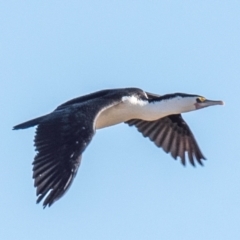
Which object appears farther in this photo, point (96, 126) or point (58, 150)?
point (96, 126)

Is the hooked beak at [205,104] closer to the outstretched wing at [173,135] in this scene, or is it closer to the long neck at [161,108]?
the long neck at [161,108]

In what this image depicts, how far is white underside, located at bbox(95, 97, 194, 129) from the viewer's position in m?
19.3

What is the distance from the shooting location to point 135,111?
19.6m

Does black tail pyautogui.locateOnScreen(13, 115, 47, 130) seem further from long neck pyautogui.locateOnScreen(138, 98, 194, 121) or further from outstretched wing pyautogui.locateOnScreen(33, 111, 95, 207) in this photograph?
long neck pyautogui.locateOnScreen(138, 98, 194, 121)

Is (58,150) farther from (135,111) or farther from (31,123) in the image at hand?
(135,111)

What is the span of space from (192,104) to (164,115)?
0.51 meters

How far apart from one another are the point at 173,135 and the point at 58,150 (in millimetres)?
4508

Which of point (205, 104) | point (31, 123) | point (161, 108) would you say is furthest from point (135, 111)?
point (31, 123)

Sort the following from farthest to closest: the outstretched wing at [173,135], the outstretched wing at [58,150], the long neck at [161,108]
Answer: the outstretched wing at [173,135], the long neck at [161,108], the outstretched wing at [58,150]

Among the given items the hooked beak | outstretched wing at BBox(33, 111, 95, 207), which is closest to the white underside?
the hooked beak

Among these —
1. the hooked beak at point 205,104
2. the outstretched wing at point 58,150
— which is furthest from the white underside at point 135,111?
the outstretched wing at point 58,150

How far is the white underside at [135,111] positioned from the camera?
19312mm

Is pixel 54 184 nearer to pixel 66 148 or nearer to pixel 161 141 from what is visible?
pixel 66 148

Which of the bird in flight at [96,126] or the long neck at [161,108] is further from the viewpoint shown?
the long neck at [161,108]
